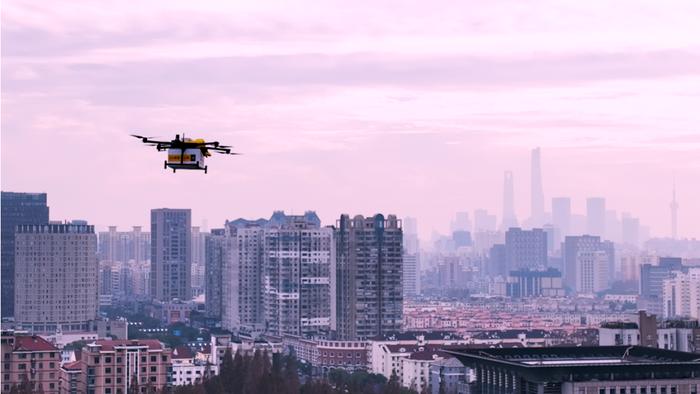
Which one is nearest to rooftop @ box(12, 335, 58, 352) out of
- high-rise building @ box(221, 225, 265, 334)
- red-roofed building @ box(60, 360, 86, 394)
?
red-roofed building @ box(60, 360, 86, 394)

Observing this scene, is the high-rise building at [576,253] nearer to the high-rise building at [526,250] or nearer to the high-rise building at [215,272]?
the high-rise building at [526,250]

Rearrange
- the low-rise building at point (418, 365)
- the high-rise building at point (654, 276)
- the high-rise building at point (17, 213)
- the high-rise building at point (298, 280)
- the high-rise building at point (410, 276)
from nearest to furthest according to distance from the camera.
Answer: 1. the low-rise building at point (418, 365)
2. the high-rise building at point (298, 280)
3. the high-rise building at point (17, 213)
4. the high-rise building at point (654, 276)
5. the high-rise building at point (410, 276)

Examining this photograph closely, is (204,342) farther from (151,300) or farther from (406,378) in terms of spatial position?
(151,300)

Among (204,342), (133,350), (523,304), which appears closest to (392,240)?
(204,342)

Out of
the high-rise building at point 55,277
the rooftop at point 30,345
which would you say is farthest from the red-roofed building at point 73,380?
the high-rise building at point 55,277

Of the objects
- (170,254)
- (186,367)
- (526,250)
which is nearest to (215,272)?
(170,254)

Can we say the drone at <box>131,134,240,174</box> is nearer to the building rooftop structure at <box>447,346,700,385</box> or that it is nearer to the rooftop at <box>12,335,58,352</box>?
the building rooftop structure at <box>447,346,700,385</box>

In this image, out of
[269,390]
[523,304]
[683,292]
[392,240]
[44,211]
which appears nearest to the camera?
[269,390]
